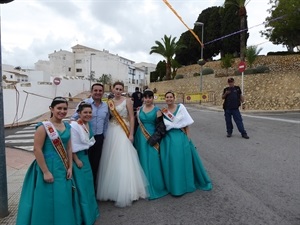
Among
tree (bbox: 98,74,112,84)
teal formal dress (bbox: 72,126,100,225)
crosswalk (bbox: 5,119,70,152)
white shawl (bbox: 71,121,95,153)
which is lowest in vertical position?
crosswalk (bbox: 5,119,70,152)

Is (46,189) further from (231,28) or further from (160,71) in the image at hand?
(160,71)

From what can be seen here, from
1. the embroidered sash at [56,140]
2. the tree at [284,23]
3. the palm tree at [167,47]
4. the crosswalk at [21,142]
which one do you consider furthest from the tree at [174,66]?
the embroidered sash at [56,140]

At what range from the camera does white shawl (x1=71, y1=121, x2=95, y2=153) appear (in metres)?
3.20

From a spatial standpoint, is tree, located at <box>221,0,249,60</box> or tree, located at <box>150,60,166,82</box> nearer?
tree, located at <box>221,0,249,60</box>

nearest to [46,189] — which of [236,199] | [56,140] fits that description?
[56,140]

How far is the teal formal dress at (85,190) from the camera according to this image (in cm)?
308

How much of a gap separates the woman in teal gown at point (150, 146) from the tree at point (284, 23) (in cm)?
1808

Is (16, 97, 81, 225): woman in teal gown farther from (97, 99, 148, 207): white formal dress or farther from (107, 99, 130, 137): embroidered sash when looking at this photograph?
(107, 99, 130, 137): embroidered sash

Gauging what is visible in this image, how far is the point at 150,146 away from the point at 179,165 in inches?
20.6

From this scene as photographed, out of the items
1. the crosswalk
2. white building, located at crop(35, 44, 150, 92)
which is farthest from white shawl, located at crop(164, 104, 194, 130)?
white building, located at crop(35, 44, 150, 92)

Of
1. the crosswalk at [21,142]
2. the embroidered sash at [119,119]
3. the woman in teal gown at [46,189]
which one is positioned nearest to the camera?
the woman in teal gown at [46,189]

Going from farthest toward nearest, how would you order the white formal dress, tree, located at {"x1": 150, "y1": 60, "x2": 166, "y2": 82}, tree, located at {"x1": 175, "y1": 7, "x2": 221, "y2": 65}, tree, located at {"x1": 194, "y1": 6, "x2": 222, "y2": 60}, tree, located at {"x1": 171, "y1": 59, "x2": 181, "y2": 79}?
tree, located at {"x1": 150, "y1": 60, "x2": 166, "y2": 82}, tree, located at {"x1": 171, "y1": 59, "x2": 181, "y2": 79}, tree, located at {"x1": 175, "y1": 7, "x2": 221, "y2": 65}, tree, located at {"x1": 194, "y1": 6, "x2": 222, "y2": 60}, the white formal dress

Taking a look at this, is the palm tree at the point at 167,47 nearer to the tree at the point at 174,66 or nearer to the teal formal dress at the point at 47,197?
the tree at the point at 174,66

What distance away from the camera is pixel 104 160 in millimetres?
3957
